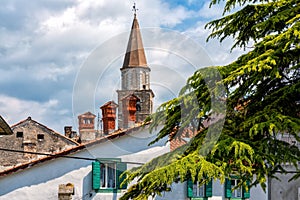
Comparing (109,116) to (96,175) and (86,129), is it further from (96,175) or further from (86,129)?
(96,175)

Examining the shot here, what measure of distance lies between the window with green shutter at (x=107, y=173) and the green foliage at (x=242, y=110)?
22.4ft

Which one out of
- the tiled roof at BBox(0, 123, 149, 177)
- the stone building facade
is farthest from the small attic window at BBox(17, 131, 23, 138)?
the tiled roof at BBox(0, 123, 149, 177)

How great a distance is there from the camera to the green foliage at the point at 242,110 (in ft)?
28.7

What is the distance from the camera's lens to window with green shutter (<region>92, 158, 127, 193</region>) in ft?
56.3

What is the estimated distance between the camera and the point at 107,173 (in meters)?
17.6

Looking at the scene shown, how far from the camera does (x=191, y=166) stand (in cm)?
856

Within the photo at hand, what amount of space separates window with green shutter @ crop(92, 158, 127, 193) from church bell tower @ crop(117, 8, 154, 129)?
103 inches

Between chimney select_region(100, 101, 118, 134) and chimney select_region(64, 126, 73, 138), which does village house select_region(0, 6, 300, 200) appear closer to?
chimney select_region(100, 101, 118, 134)

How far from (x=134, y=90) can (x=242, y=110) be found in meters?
16.0

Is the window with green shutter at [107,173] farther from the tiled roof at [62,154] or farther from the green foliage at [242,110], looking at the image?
the green foliage at [242,110]

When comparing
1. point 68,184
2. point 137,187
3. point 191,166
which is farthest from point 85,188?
point 191,166

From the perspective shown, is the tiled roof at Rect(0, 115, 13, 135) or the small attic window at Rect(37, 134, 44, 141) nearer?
the tiled roof at Rect(0, 115, 13, 135)

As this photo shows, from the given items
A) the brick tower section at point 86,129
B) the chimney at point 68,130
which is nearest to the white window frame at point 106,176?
the brick tower section at point 86,129

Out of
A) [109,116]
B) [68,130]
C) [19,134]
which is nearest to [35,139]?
[19,134]
